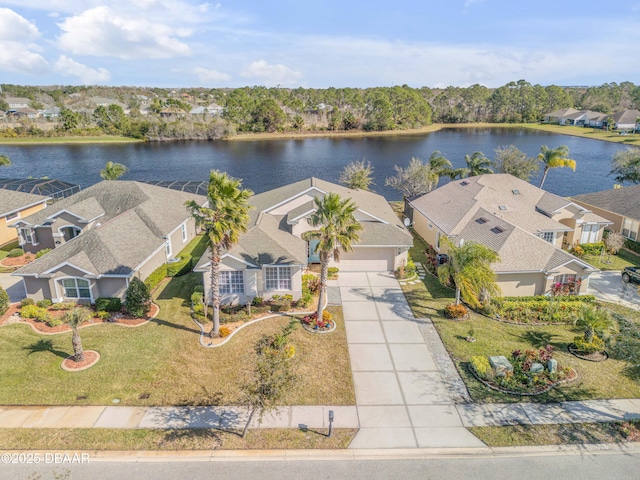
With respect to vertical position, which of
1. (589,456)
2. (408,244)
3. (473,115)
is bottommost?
(589,456)

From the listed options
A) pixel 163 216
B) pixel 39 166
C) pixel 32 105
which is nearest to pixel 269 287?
pixel 163 216

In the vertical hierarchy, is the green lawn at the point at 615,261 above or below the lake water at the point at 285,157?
below

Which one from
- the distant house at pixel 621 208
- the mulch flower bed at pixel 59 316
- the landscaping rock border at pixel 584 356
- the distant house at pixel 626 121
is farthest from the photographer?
the distant house at pixel 626 121

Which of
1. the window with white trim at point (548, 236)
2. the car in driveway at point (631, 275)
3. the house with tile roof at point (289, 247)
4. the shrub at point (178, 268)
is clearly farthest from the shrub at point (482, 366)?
the shrub at point (178, 268)

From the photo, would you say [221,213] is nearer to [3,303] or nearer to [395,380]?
[395,380]

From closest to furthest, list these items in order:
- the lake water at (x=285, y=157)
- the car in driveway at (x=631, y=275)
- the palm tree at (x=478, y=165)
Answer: the car in driveway at (x=631, y=275)
the palm tree at (x=478, y=165)
the lake water at (x=285, y=157)

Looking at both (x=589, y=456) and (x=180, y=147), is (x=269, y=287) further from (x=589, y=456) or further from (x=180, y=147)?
(x=180, y=147)

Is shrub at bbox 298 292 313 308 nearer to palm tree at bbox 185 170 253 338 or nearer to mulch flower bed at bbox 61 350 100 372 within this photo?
palm tree at bbox 185 170 253 338

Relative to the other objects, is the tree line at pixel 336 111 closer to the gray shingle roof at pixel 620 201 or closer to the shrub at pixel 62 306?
the gray shingle roof at pixel 620 201
